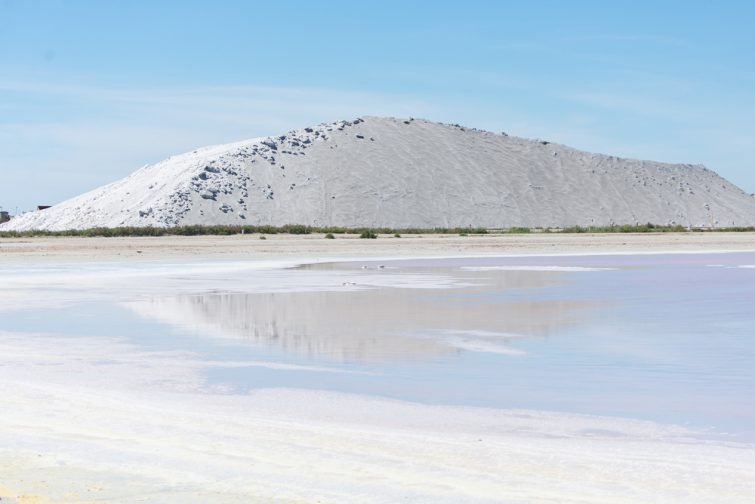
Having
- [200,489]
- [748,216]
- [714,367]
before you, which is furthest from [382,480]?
[748,216]

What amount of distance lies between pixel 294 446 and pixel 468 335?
7635mm

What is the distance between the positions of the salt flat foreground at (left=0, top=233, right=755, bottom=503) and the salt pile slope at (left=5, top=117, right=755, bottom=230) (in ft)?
272

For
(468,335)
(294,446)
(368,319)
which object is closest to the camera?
(294,446)

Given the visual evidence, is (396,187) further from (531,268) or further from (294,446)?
(294,446)

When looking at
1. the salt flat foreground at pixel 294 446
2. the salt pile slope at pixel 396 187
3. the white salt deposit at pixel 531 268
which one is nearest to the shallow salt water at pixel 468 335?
the salt flat foreground at pixel 294 446

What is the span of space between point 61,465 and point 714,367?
7.59m

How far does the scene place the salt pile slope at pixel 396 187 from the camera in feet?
331

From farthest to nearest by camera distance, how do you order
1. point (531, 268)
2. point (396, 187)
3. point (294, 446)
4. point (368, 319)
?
1. point (396, 187)
2. point (531, 268)
3. point (368, 319)
4. point (294, 446)

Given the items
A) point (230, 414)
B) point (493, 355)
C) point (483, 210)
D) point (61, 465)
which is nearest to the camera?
point (61, 465)

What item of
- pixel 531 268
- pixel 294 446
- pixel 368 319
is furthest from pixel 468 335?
pixel 531 268

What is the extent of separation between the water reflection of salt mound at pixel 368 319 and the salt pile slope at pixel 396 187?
72673mm

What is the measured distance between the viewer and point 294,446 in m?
7.57

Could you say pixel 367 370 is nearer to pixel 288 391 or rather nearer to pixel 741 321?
pixel 288 391

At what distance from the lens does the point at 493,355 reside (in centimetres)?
1287
